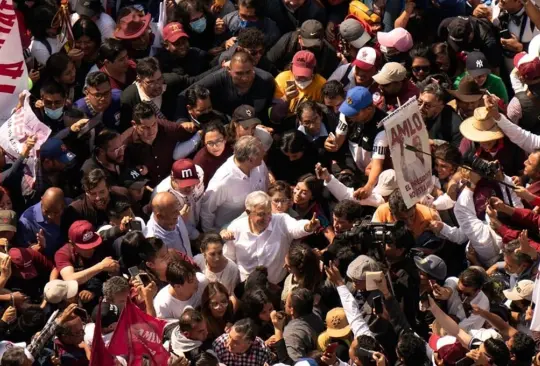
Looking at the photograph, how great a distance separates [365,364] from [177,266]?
1837mm

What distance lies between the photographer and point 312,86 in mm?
17188

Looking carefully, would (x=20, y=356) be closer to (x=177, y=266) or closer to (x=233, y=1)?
(x=177, y=266)

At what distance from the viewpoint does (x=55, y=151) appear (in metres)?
16.1

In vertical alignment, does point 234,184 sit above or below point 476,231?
above

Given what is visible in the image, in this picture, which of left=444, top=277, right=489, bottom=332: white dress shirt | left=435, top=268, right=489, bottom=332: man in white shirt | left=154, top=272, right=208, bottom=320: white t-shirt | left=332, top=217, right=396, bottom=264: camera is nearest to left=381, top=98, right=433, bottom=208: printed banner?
left=332, top=217, right=396, bottom=264: camera

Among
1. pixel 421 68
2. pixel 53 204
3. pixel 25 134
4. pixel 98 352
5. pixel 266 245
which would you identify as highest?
pixel 98 352

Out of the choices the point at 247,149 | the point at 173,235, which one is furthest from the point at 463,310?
the point at 173,235

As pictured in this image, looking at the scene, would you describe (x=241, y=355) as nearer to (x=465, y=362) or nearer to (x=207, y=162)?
→ (x=465, y=362)

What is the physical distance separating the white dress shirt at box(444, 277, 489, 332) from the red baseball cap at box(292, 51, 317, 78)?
2.96 m

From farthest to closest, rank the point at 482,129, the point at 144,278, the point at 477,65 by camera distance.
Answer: the point at 477,65
the point at 482,129
the point at 144,278

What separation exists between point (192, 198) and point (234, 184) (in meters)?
0.37

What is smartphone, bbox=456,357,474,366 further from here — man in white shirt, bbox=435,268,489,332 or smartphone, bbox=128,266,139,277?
smartphone, bbox=128,266,139,277

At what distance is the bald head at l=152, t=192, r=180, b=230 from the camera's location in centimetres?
1535

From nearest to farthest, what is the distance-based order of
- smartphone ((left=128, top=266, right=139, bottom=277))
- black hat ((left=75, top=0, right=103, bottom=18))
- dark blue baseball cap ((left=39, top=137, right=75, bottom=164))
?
smartphone ((left=128, top=266, right=139, bottom=277)) → dark blue baseball cap ((left=39, top=137, right=75, bottom=164)) → black hat ((left=75, top=0, right=103, bottom=18))
